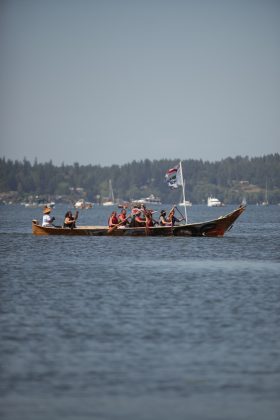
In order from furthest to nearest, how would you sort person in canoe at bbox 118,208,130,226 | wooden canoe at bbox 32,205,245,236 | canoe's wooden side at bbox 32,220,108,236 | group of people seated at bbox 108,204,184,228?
canoe's wooden side at bbox 32,220,108,236
person in canoe at bbox 118,208,130,226
group of people seated at bbox 108,204,184,228
wooden canoe at bbox 32,205,245,236

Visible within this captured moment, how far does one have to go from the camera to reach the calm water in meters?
15.6

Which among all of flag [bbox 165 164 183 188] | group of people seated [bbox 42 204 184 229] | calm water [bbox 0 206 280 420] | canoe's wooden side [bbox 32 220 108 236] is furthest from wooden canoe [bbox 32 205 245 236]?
calm water [bbox 0 206 280 420]

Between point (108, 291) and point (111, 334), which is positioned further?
point (108, 291)

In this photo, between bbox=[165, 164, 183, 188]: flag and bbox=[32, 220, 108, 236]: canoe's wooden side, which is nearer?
bbox=[32, 220, 108, 236]: canoe's wooden side

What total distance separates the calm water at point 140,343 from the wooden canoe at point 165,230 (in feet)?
54.9

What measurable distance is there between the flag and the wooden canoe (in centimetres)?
404

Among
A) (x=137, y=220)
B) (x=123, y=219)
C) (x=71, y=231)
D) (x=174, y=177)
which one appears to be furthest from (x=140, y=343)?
(x=174, y=177)

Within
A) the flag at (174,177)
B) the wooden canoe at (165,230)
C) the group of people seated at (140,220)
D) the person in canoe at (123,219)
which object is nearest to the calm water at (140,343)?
the wooden canoe at (165,230)

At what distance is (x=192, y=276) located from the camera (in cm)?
3444

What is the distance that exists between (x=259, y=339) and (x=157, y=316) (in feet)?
12.3

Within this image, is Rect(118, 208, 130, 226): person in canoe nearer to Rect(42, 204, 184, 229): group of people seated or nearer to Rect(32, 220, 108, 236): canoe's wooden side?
Rect(42, 204, 184, 229): group of people seated

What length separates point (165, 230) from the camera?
54.6m

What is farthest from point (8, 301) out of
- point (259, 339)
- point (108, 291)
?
point (259, 339)

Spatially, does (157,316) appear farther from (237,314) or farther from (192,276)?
(192,276)
